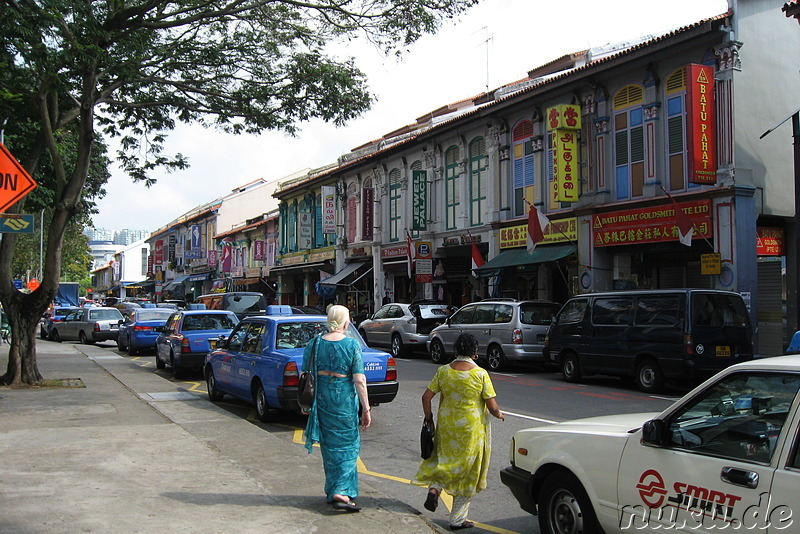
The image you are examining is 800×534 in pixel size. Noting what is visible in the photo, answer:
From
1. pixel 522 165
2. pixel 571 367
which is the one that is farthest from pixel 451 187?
pixel 571 367

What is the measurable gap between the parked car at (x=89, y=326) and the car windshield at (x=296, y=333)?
65.9 feet

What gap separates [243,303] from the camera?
76.9 feet

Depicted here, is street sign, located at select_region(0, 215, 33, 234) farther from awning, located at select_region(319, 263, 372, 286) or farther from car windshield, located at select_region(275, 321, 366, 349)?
awning, located at select_region(319, 263, 372, 286)

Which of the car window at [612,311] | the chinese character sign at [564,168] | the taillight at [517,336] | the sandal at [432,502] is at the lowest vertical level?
the sandal at [432,502]

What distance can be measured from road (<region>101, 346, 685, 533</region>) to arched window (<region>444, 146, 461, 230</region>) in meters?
11.6

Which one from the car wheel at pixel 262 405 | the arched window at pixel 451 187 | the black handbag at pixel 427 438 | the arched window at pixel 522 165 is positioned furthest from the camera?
the arched window at pixel 451 187

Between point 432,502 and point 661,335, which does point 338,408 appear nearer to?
point 432,502

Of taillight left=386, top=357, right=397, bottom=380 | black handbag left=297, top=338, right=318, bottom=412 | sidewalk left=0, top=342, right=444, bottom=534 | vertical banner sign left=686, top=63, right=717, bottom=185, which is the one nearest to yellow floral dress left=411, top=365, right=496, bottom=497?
sidewalk left=0, top=342, right=444, bottom=534

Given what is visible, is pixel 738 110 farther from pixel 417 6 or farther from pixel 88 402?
pixel 88 402

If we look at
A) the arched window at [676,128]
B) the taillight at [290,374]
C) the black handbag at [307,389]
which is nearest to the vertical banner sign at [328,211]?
the arched window at [676,128]

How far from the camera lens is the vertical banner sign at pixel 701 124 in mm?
17469

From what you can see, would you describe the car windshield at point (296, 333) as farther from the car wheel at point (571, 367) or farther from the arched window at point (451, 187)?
the arched window at point (451, 187)

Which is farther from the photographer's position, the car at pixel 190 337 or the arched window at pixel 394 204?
the arched window at pixel 394 204

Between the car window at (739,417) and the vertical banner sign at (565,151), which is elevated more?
the vertical banner sign at (565,151)
